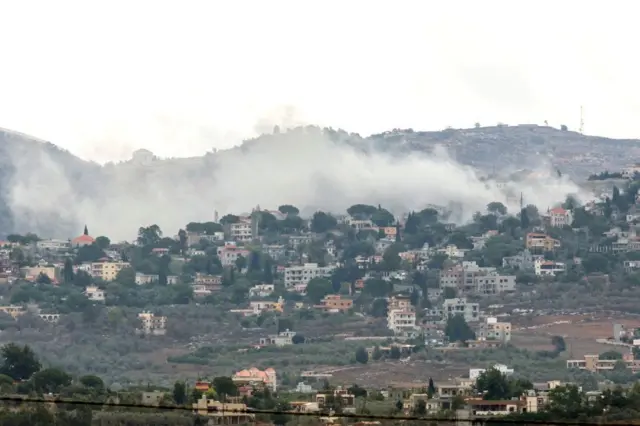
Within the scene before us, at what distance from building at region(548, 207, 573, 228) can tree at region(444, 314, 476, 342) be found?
2867 cm

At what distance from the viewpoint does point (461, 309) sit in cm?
11962

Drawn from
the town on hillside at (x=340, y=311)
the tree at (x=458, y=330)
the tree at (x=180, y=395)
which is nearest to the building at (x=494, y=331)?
the town on hillside at (x=340, y=311)

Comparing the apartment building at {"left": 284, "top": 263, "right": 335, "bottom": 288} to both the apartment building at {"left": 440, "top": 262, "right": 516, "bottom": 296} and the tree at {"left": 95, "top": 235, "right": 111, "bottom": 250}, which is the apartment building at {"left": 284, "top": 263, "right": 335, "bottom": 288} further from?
the tree at {"left": 95, "top": 235, "right": 111, "bottom": 250}

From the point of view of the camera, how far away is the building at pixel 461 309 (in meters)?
117

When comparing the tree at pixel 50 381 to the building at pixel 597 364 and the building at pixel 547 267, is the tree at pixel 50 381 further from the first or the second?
the building at pixel 547 267

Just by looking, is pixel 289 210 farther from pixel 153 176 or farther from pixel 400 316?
pixel 400 316

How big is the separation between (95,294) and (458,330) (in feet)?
68.4

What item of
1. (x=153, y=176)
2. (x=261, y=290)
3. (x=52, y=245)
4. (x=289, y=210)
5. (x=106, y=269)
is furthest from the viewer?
(x=153, y=176)

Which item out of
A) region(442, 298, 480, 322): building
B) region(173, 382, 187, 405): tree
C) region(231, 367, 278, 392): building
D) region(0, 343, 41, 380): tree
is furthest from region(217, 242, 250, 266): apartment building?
region(173, 382, 187, 405): tree

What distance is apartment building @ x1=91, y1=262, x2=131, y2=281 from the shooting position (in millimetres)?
132250

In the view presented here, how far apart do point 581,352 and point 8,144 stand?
7452 centimetres

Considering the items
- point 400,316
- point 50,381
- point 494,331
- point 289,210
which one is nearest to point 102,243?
point 289,210

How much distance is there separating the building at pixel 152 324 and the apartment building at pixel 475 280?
51.2 feet

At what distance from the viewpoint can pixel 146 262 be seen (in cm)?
13600
